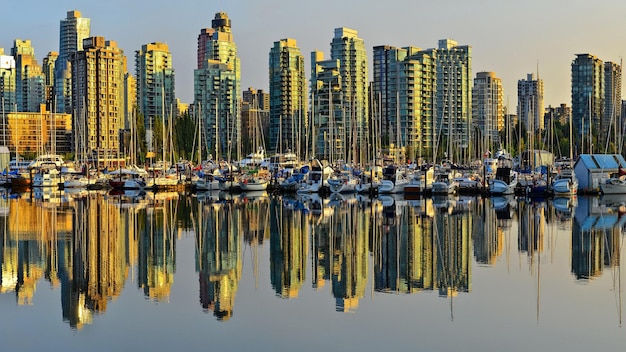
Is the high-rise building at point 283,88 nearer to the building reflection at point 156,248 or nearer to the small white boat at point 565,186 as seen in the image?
the small white boat at point 565,186

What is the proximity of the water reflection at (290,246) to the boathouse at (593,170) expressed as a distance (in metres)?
10.3

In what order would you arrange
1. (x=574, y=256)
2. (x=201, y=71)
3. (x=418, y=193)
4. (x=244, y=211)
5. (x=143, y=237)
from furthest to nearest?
(x=201, y=71) < (x=418, y=193) < (x=244, y=211) < (x=143, y=237) < (x=574, y=256)

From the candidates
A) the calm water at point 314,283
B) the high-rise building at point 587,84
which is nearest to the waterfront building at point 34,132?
the high-rise building at point 587,84

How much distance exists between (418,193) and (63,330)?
56.7 meters

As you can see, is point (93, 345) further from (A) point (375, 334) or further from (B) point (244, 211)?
(B) point (244, 211)

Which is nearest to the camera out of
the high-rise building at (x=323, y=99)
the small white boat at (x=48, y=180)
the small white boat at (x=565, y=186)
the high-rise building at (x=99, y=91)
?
the small white boat at (x=565, y=186)

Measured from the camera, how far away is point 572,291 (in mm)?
25609

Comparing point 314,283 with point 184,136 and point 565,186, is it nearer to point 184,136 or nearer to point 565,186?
point 565,186

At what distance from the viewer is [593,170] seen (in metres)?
71.9

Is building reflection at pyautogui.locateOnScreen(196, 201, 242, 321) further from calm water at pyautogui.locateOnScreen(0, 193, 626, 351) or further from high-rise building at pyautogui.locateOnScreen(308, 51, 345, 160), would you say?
high-rise building at pyautogui.locateOnScreen(308, 51, 345, 160)

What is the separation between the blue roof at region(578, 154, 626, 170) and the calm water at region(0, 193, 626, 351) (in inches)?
943

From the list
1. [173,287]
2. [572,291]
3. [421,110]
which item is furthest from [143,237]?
[421,110]

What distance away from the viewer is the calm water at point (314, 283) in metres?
20.1

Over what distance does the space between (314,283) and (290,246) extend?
929 cm
